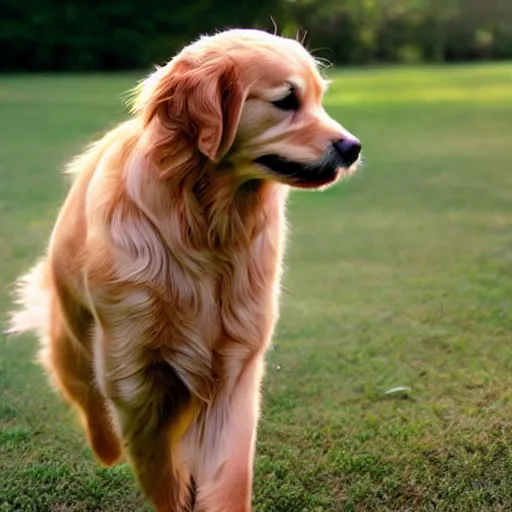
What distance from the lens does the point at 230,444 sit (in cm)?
280

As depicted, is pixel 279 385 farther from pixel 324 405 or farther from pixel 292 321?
pixel 292 321

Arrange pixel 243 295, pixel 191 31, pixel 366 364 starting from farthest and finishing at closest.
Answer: pixel 191 31 → pixel 366 364 → pixel 243 295

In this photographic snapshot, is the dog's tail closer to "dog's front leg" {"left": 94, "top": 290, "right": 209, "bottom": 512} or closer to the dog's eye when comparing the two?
"dog's front leg" {"left": 94, "top": 290, "right": 209, "bottom": 512}

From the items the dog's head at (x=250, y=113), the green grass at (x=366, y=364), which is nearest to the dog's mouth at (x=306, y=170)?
the dog's head at (x=250, y=113)

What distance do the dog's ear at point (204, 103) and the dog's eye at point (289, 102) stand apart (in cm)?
11

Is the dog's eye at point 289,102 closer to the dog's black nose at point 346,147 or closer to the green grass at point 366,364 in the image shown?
the dog's black nose at point 346,147

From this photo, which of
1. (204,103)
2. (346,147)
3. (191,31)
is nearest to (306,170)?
(346,147)

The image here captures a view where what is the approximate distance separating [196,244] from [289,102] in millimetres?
496

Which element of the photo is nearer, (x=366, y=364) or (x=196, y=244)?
(x=196, y=244)

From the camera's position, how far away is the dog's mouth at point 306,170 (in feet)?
8.35

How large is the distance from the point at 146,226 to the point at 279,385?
1584mm

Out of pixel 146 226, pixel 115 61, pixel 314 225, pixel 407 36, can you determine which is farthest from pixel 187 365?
pixel 407 36

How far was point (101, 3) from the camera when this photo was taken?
27.5m

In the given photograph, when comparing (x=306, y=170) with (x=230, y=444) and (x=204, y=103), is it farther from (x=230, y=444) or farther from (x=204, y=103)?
(x=230, y=444)
